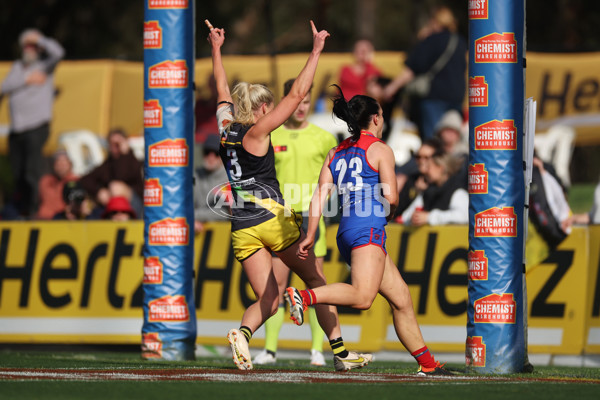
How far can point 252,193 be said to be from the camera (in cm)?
966

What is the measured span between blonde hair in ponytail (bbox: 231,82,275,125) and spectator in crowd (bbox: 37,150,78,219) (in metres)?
7.71

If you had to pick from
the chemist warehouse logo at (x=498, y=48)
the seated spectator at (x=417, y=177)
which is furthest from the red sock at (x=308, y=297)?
the seated spectator at (x=417, y=177)

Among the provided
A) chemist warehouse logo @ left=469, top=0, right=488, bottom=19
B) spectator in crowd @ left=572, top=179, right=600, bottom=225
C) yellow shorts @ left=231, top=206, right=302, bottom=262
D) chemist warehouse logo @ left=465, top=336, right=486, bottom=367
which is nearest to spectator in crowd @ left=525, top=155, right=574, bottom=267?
spectator in crowd @ left=572, top=179, right=600, bottom=225

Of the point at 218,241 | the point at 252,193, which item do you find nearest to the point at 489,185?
the point at 252,193

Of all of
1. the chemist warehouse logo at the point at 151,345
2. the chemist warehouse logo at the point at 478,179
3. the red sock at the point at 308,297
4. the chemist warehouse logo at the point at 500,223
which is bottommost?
the chemist warehouse logo at the point at 151,345

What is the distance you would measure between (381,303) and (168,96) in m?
3.21

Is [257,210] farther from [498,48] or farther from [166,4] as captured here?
[166,4]

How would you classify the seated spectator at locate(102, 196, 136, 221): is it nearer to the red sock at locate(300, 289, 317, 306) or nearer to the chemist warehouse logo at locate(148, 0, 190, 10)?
the chemist warehouse logo at locate(148, 0, 190, 10)

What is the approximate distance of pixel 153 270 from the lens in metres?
12.0

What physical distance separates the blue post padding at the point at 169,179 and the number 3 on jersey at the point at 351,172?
2.89m

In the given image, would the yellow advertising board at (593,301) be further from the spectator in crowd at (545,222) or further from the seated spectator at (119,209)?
the seated spectator at (119,209)

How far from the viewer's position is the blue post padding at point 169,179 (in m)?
11.9

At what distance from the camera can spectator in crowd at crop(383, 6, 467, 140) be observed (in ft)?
53.4

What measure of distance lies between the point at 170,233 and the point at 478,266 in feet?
10.6
